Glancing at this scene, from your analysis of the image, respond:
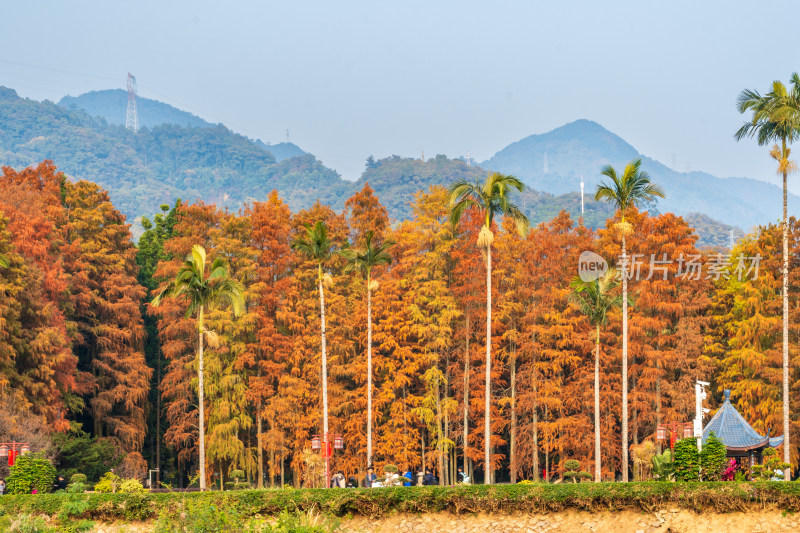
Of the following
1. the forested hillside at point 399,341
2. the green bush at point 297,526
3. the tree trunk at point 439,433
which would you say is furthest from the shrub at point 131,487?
the tree trunk at point 439,433

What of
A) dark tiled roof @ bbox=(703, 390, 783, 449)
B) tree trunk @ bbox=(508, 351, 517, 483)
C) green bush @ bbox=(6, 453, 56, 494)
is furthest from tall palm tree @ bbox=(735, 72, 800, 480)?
green bush @ bbox=(6, 453, 56, 494)

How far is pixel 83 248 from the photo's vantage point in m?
42.0

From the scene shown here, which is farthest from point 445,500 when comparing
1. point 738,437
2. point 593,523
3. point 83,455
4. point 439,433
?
point 83,455

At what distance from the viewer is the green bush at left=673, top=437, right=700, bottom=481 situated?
74.2 ft

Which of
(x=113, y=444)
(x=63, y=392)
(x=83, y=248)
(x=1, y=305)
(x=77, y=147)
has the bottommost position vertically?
(x=113, y=444)

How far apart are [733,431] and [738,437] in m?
0.25

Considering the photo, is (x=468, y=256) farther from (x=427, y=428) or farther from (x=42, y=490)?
(x=42, y=490)

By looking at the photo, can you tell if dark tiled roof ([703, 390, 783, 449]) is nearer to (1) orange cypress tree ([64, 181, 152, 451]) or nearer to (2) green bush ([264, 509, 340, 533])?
(2) green bush ([264, 509, 340, 533])

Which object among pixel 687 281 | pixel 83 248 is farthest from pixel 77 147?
pixel 687 281

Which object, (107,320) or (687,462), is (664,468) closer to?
(687,462)

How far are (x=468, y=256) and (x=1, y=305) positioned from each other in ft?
62.7

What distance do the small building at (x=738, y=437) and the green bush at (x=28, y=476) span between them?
20.1m

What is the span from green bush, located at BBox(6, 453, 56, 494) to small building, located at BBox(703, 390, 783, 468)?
20104 millimetres

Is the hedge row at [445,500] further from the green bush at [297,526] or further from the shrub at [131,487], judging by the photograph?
the green bush at [297,526]
